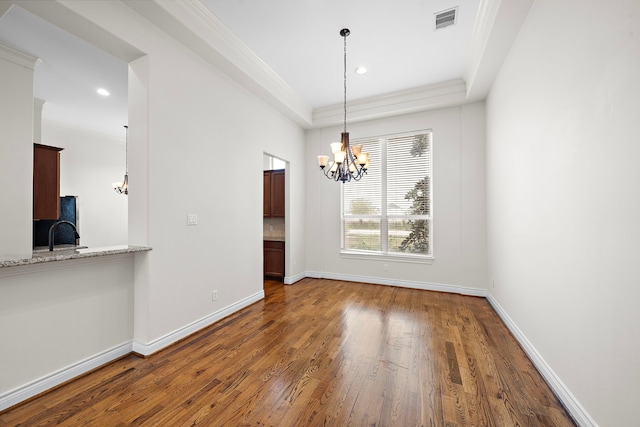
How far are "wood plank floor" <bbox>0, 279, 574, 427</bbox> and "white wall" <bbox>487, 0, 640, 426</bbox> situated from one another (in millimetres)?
449

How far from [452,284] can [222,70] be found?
4.70m

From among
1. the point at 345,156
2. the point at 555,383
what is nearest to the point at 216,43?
the point at 345,156

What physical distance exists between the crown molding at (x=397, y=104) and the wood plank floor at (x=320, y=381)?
3.31 meters

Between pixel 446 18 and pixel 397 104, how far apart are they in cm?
171

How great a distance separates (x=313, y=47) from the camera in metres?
3.19

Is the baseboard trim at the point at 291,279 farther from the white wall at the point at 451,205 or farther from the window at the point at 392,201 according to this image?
the window at the point at 392,201

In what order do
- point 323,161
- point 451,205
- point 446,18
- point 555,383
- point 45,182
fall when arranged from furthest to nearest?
point 451,205 → point 45,182 → point 323,161 → point 446,18 → point 555,383

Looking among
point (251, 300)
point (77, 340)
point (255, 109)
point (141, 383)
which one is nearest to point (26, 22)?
point (255, 109)

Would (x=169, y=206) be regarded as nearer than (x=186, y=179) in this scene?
Yes

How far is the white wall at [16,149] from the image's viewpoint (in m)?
3.04

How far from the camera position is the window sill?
4.51 meters

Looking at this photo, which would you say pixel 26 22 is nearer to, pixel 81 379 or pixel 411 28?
pixel 81 379

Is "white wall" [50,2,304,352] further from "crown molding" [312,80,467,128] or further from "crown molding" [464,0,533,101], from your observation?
"crown molding" [464,0,533,101]

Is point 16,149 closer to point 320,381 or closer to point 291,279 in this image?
point 291,279
